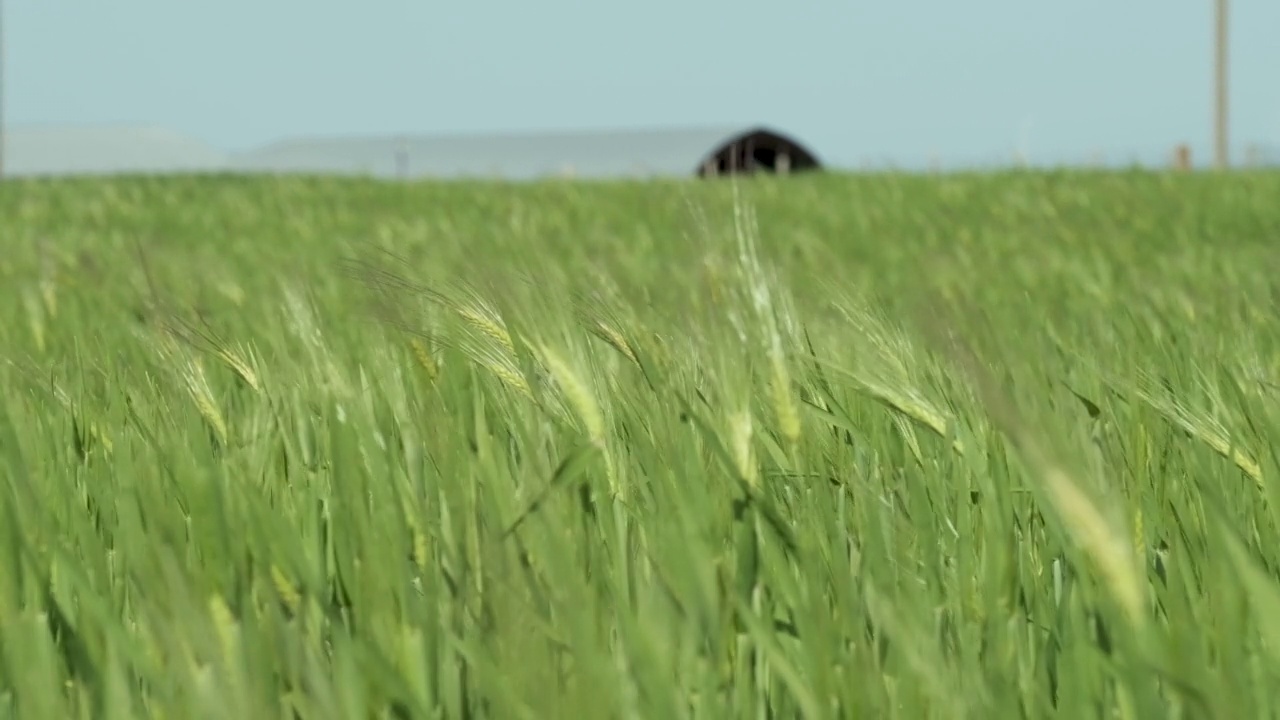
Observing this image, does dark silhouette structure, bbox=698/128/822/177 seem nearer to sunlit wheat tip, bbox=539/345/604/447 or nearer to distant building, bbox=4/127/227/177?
distant building, bbox=4/127/227/177

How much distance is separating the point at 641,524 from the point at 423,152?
1100 inches

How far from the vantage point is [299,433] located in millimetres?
1455

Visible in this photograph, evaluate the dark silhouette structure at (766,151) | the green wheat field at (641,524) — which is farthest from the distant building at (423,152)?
the green wheat field at (641,524)

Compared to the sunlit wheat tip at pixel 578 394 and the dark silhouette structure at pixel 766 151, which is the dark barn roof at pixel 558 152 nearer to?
the dark silhouette structure at pixel 766 151

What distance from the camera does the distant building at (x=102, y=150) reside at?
1184 inches

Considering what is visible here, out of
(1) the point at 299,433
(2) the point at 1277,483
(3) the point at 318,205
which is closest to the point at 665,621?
(2) the point at 1277,483

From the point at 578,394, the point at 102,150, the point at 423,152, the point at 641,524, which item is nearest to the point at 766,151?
the point at 423,152

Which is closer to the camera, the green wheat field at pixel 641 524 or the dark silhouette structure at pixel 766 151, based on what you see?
the green wheat field at pixel 641 524

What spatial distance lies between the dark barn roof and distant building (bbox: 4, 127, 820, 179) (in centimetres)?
2

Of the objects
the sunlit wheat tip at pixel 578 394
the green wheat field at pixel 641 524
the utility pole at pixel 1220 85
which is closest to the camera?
the green wheat field at pixel 641 524

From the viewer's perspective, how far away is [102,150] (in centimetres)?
3102

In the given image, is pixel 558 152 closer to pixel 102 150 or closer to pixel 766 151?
pixel 766 151

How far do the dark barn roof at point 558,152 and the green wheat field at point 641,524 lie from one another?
24124mm

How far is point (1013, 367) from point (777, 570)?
194mm
